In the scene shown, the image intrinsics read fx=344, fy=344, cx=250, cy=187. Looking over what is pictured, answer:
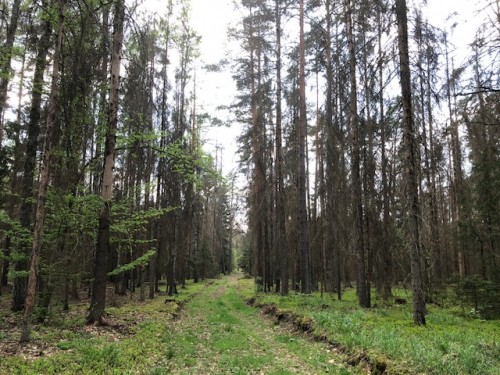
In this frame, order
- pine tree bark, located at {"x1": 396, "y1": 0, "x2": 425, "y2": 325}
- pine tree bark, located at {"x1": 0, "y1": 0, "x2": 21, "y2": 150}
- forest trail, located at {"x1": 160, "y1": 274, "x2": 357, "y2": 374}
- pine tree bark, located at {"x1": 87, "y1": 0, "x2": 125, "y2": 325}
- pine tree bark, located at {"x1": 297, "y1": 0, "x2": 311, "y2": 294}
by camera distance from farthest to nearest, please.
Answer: pine tree bark, located at {"x1": 297, "y1": 0, "x2": 311, "y2": 294} < pine tree bark, located at {"x1": 87, "y1": 0, "x2": 125, "y2": 325} < pine tree bark, located at {"x1": 0, "y1": 0, "x2": 21, "y2": 150} < pine tree bark, located at {"x1": 396, "y1": 0, "x2": 425, "y2": 325} < forest trail, located at {"x1": 160, "y1": 274, "x2": 357, "y2": 374}

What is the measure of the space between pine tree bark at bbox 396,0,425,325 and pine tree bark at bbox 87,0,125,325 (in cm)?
808

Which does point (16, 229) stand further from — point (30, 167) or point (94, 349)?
point (94, 349)

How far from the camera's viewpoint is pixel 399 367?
17.8ft

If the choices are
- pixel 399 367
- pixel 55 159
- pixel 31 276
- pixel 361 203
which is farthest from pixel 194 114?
pixel 399 367

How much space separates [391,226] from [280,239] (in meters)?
8.02

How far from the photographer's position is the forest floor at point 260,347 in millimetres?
5492

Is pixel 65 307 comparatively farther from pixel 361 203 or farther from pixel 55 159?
pixel 361 203

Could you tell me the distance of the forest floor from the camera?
5492mm

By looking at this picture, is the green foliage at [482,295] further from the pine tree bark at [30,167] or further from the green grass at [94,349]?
the pine tree bark at [30,167]

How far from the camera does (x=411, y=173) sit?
9297 mm

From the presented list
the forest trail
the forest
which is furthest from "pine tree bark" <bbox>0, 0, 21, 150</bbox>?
the forest trail

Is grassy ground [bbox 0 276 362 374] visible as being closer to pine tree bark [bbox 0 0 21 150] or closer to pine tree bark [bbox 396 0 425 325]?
pine tree bark [bbox 396 0 425 325]

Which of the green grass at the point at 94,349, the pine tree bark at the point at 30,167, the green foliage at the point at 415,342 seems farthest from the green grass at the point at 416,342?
the pine tree bark at the point at 30,167

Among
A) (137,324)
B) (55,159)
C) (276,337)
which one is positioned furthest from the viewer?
(55,159)
